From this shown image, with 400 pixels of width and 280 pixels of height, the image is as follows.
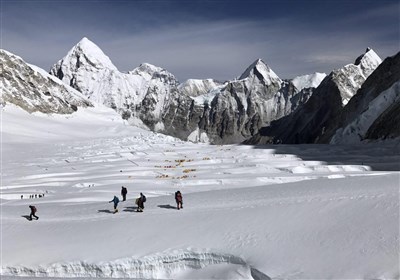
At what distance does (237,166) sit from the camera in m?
46.5

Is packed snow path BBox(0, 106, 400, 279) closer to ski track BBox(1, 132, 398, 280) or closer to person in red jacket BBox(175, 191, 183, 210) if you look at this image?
ski track BBox(1, 132, 398, 280)

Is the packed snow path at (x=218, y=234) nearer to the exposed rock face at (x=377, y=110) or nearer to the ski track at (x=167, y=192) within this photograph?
the ski track at (x=167, y=192)

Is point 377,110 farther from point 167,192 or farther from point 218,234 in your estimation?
point 218,234

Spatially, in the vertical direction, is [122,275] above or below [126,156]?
below

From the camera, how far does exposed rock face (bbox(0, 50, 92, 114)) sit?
174375mm

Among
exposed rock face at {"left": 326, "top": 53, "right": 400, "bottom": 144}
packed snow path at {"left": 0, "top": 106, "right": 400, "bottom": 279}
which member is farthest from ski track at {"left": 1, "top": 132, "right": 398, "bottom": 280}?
exposed rock face at {"left": 326, "top": 53, "right": 400, "bottom": 144}

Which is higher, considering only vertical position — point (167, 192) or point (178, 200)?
Answer: point (178, 200)

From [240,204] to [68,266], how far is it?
10180 millimetres

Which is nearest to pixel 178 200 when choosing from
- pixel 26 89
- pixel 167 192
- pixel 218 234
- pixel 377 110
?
pixel 218 234

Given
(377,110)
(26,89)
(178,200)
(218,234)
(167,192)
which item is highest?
(26,89)

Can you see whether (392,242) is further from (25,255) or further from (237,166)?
(237,166)

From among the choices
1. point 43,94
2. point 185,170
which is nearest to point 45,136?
point 43,94

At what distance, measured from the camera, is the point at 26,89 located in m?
184

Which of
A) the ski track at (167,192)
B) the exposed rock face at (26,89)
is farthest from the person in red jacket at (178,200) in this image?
the exposed rock face at (26,89)
